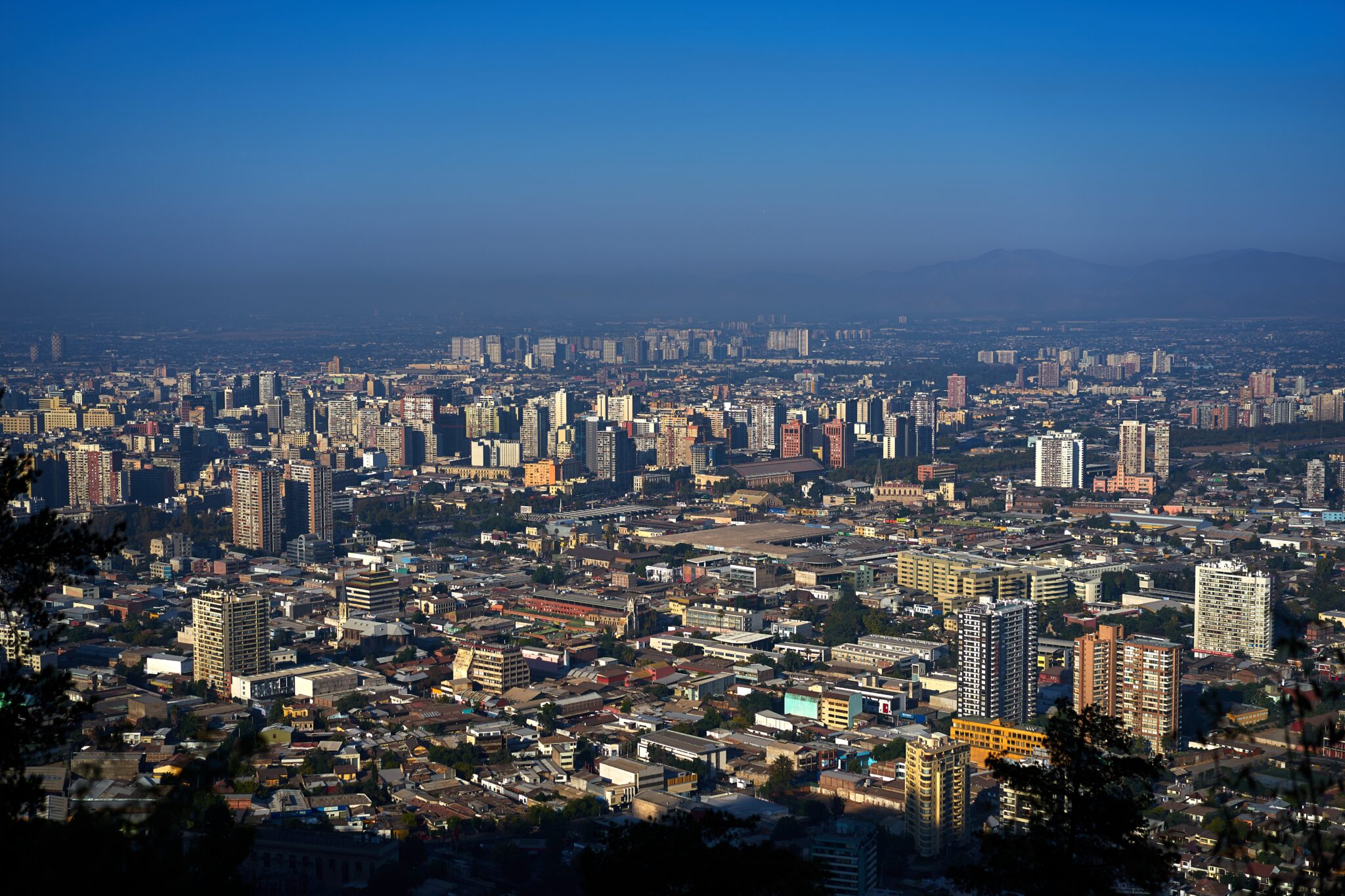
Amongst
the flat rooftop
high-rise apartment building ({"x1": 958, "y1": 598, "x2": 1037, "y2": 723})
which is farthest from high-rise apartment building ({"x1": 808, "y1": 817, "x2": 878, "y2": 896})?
the flat rooftop

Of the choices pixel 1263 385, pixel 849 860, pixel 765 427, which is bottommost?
pixel 849 860

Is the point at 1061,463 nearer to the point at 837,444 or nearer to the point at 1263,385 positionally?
the point at 837,444

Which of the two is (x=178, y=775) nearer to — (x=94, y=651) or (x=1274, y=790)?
(x=1274, y=790)

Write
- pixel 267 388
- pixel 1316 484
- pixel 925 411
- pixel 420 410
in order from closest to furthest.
A: pixel 1316 484, pixel 420 410, pixel 925 411, pixel 267 388

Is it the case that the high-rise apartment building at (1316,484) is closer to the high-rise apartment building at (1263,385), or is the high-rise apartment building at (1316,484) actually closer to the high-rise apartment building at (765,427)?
the high-rise apartment building at (765,427)

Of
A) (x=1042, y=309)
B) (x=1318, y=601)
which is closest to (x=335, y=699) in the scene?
(x=1318, y=601)

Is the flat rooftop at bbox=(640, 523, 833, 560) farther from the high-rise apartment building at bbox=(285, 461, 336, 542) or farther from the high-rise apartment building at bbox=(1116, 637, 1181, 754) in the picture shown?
the high-rise apartment building at bbox=(1116, 637, 1181, 754)

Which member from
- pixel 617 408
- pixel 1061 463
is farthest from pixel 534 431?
pixel 1061 463
